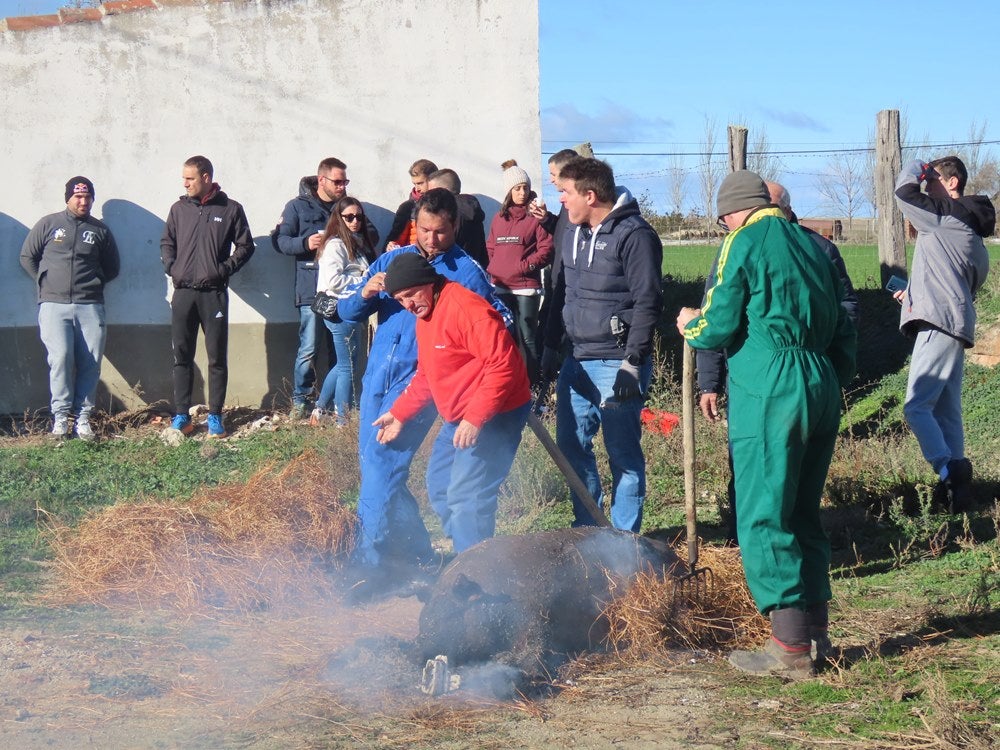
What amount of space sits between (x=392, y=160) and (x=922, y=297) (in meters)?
5.44

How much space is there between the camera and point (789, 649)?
476cm

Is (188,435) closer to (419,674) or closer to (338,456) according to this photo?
(338,456)

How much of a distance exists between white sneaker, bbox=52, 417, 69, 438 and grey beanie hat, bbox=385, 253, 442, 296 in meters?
5.73

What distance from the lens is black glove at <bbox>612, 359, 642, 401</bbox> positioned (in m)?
6.15

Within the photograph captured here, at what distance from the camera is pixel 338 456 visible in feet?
27.1

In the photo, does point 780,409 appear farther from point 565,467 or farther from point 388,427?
point 388,427

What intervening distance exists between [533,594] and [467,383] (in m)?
1.14

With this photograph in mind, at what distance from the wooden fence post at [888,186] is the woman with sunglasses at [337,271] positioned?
6.08m

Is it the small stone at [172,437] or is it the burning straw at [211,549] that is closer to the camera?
the burning straw at [211,549]

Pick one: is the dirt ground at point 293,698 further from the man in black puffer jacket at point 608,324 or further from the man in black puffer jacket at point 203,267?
the man in black puffer jacket at point 203,267

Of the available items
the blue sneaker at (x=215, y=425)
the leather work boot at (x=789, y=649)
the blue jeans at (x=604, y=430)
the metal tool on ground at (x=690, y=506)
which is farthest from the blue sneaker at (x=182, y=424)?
the leather work boot at (x=789, y=649)

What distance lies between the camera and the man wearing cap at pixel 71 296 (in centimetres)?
1023

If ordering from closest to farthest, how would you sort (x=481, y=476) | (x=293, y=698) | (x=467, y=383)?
1. (x=293, y=698)
2. (x=467, y=383)
3. (x=481, y=476)

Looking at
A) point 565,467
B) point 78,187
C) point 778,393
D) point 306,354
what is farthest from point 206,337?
point 778,393
